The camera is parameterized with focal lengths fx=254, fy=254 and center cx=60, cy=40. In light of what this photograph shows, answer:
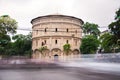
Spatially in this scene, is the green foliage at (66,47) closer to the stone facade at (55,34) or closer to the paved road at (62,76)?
the stone facade at (55,34)

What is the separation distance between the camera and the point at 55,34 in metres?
57.5

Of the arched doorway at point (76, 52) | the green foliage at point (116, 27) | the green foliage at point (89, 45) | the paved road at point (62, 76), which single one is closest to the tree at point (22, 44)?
the arched doorway at point (76, 52)

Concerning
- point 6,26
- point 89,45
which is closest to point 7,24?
point 6,26

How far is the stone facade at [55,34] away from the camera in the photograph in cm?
5672

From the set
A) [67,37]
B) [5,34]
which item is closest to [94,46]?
[67,37]

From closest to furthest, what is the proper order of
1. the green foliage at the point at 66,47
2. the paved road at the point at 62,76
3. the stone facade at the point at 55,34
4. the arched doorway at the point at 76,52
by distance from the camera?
the paved road at the point at 62,76 → the green foliage at the point at 66,47 → the stone facade at the point at 55,34 → the arched doorway at the point at 76,52

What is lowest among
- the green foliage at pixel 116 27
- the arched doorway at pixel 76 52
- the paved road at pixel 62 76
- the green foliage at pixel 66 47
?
the paved road at pixel 62 76

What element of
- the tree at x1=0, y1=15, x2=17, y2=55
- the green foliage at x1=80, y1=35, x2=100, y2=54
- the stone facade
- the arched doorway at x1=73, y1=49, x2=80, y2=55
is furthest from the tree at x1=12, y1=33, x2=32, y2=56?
the green foliage at x1=80, y1=35, x2=100, y2=54

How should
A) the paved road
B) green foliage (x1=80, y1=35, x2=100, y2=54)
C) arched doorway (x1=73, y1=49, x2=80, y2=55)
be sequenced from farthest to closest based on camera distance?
arched doorway (x1=73, y1=49, x2=80, y2=55) → green foliage (x1=80, y1=35, x2=100, y2=54) → the paved road

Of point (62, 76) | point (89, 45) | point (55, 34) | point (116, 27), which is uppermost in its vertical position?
point (55, 34)

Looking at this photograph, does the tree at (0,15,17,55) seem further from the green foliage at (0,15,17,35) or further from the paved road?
the paved road

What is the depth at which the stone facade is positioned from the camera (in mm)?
56719

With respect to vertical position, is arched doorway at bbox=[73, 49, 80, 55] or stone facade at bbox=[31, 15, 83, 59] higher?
stone facade at bbox=[31, 15, 83, 59]

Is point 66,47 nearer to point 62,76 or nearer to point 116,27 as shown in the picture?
point 116,27
